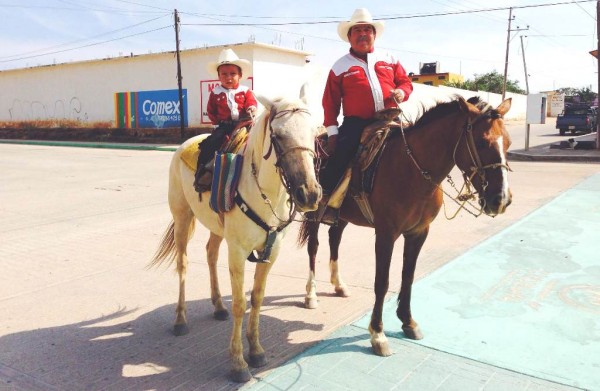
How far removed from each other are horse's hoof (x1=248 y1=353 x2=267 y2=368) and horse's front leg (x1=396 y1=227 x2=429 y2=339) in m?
1.21

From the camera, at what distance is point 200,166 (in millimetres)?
3863

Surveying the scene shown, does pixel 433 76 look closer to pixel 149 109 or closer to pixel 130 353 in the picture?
pixel 149 109

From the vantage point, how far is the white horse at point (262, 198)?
2764 mm

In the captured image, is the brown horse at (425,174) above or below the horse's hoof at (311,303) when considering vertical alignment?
above

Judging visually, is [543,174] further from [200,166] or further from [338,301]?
[200,166]

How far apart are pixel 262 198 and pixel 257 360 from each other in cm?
123

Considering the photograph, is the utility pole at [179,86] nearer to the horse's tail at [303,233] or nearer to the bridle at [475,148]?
the horse's tail at [303,233]

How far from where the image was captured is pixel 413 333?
392 cm

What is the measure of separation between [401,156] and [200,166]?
63.3 inches

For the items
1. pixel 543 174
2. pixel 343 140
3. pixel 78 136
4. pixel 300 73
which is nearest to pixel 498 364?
pixel 343 140

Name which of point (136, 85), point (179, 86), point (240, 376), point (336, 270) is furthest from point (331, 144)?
point (136, 85)

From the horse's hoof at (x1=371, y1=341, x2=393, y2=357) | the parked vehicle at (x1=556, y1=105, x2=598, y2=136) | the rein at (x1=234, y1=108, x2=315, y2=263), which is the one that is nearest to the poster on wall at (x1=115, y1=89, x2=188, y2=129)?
the parked vehicle at (x1=556, y1=105, x2=598, y2=136)

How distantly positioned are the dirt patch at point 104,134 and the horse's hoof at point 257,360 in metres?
→ 23.5

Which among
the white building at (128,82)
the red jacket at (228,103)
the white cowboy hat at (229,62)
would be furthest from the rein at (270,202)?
the white building at (128,82)
